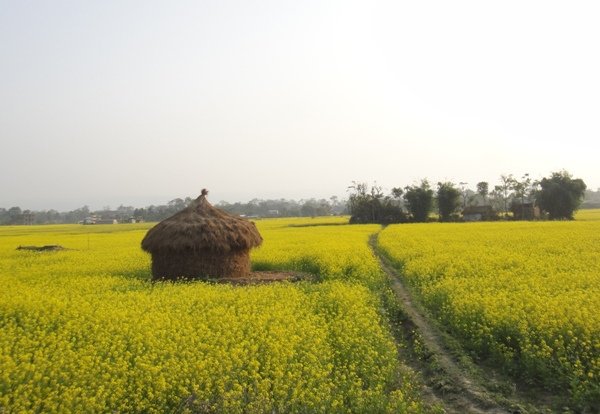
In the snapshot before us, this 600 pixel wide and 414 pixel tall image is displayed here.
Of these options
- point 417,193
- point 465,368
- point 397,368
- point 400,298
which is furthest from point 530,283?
point 417,193

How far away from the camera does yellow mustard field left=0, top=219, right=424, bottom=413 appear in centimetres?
634

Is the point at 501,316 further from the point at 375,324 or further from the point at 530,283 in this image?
the point at 530,283

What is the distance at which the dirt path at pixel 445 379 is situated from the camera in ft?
23.0

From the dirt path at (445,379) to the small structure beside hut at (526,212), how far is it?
47380 millimetres

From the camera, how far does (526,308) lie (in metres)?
9.61

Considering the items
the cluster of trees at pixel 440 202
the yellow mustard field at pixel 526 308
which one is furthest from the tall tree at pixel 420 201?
the yellow mustard field at pixel 526 308

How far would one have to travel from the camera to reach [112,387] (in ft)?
21.5

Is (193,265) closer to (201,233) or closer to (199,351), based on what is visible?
(201,233)

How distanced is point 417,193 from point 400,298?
4386 centimetres

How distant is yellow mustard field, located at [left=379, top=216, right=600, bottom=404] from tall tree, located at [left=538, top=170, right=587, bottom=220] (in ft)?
127

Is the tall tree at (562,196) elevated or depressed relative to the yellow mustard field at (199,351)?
elevated

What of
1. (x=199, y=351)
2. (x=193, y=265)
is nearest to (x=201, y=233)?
(x=193, y=265)

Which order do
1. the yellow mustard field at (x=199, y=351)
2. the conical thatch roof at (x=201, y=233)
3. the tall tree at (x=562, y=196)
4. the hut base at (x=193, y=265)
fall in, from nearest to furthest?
the yellow mustard field at (x=199, y=351) → the conical thatch roof at (x=201, y=233) → the hut base at (x=193, y=265) → the tall tree at (x=562, y=196)

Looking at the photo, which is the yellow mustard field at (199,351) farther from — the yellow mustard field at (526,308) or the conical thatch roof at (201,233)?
the conical thatch roof at (201,233)
